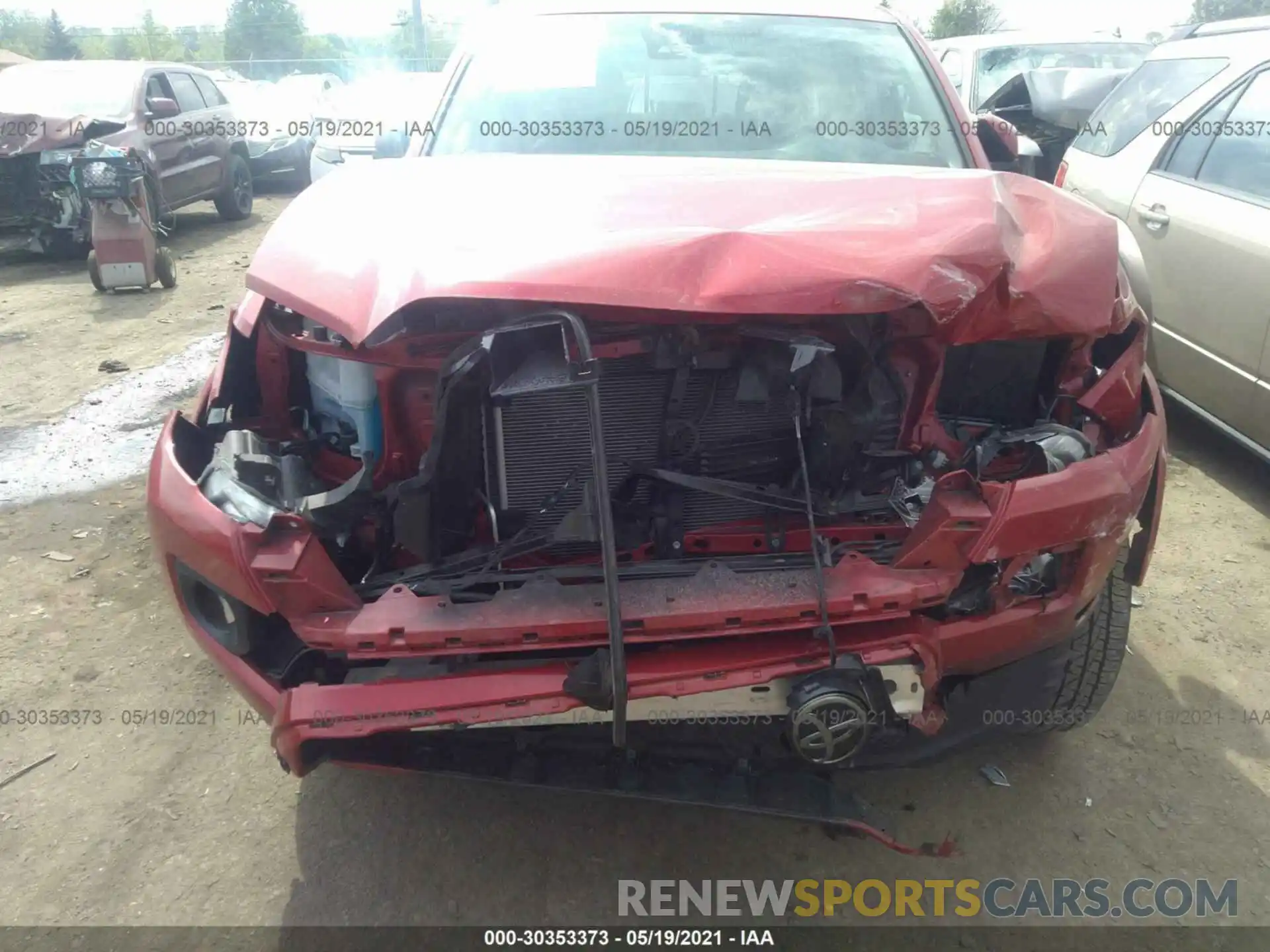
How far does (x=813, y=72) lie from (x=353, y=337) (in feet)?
6.51

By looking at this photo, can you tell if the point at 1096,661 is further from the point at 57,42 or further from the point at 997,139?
the point at 57,42

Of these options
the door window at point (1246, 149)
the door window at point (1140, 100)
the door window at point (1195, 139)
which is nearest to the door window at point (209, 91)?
the door window at point (1140, 100)

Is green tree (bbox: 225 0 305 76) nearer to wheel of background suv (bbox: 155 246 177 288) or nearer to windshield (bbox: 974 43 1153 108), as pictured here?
wheel of background suv (bbox: 155 246 177 288)

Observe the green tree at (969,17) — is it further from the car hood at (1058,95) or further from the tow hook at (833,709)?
the tow hook at (833,709)

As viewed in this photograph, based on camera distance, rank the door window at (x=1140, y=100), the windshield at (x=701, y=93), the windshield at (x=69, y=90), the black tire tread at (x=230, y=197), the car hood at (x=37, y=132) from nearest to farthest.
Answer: the windshield at (x=701, y=93) < the door window at (x=1140, y=100) < the car hood at (x=37, y=132) < the windshield at (x=69, y=90) < the black tire tread at (x=230, y=197)

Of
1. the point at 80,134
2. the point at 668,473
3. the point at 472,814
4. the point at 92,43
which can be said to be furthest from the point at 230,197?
the point at 92,43

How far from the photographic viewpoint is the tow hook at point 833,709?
169 centimetres

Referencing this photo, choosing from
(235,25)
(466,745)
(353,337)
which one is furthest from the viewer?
(235,25)

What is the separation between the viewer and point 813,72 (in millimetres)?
2988

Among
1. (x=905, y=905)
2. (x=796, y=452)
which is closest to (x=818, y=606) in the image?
(x=796, y=452)

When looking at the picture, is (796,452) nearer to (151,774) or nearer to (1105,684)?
(1105,684)

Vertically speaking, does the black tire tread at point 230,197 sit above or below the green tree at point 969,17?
below

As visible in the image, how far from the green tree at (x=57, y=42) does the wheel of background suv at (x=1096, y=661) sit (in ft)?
130

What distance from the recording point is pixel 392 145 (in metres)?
3.04
